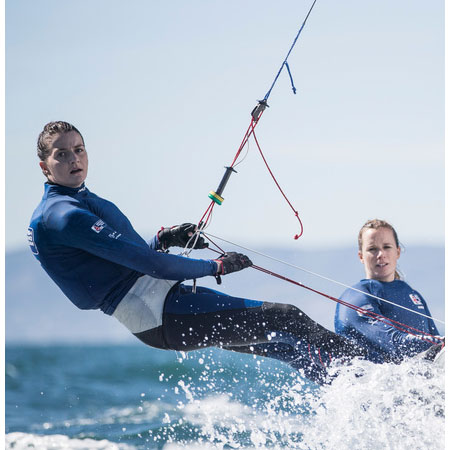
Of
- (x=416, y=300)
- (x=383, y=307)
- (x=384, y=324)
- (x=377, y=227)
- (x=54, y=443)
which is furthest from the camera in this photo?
(x=54, y=443)

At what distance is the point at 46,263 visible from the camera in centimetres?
349

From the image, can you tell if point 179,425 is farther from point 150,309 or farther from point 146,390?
point 146,390

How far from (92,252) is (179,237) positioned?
65cm

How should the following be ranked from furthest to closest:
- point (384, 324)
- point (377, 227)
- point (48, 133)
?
point (377, 227) < point (384, 324) < point (48, 133)

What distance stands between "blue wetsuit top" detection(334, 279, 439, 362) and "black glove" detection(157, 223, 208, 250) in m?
0.90

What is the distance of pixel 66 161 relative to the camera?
11.7ft

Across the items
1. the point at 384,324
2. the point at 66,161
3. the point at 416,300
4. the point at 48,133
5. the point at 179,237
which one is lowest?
the point at 384,324

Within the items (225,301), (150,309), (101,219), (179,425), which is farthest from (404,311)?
(179,425)

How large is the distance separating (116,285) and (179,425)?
2.55m

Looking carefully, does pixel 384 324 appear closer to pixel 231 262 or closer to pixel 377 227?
pixel 377 227

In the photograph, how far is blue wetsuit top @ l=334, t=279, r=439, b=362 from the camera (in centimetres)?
393

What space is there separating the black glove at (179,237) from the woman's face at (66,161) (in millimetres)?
551

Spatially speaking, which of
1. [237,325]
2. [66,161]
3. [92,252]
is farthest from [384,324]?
[66,161]

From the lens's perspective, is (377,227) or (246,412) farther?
(246,412)
